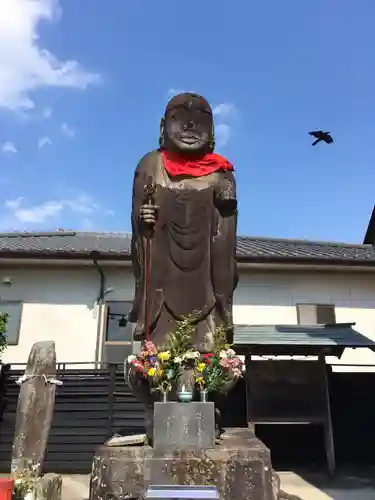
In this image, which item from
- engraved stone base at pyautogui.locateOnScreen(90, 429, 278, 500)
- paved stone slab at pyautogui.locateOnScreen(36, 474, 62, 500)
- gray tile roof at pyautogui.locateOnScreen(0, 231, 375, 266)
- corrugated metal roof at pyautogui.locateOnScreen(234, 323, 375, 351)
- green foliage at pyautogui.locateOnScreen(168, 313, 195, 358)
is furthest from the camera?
gray tile roof at pyautogui.locateOnScreen(0, 231, 375, 266)

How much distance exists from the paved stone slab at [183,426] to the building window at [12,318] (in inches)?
393

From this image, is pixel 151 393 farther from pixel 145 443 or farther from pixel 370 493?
pixel 370 493

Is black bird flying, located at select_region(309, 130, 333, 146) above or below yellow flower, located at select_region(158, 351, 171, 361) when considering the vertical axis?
above

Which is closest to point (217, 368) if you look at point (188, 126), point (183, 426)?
point (183, 426)

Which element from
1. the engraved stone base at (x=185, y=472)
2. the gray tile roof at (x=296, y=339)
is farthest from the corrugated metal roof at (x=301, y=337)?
the engraved stone base at (x=185, y=472)

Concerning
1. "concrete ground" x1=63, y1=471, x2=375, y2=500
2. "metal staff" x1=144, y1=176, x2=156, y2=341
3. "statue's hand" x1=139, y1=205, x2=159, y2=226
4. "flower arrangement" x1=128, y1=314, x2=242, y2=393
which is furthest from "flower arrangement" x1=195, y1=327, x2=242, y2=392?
"concrete ground" x1=63, y1=471, x2=375, y2=500

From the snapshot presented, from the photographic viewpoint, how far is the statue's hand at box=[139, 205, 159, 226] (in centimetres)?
600

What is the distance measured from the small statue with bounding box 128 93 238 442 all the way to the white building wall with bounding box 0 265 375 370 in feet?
26.3

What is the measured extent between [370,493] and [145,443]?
19.0ft

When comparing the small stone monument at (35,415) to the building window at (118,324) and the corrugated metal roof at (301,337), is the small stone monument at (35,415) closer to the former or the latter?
the corrugated metal roof at (301,337)

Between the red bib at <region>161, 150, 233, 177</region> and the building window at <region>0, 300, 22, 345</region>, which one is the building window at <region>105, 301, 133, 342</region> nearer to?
the building window at <region>0, 300, 22, 345</region>

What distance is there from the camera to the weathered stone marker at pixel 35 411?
7.64m

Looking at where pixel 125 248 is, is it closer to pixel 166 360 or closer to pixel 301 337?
pixel 301 337

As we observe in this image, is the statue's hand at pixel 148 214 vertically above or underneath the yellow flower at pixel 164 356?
above
